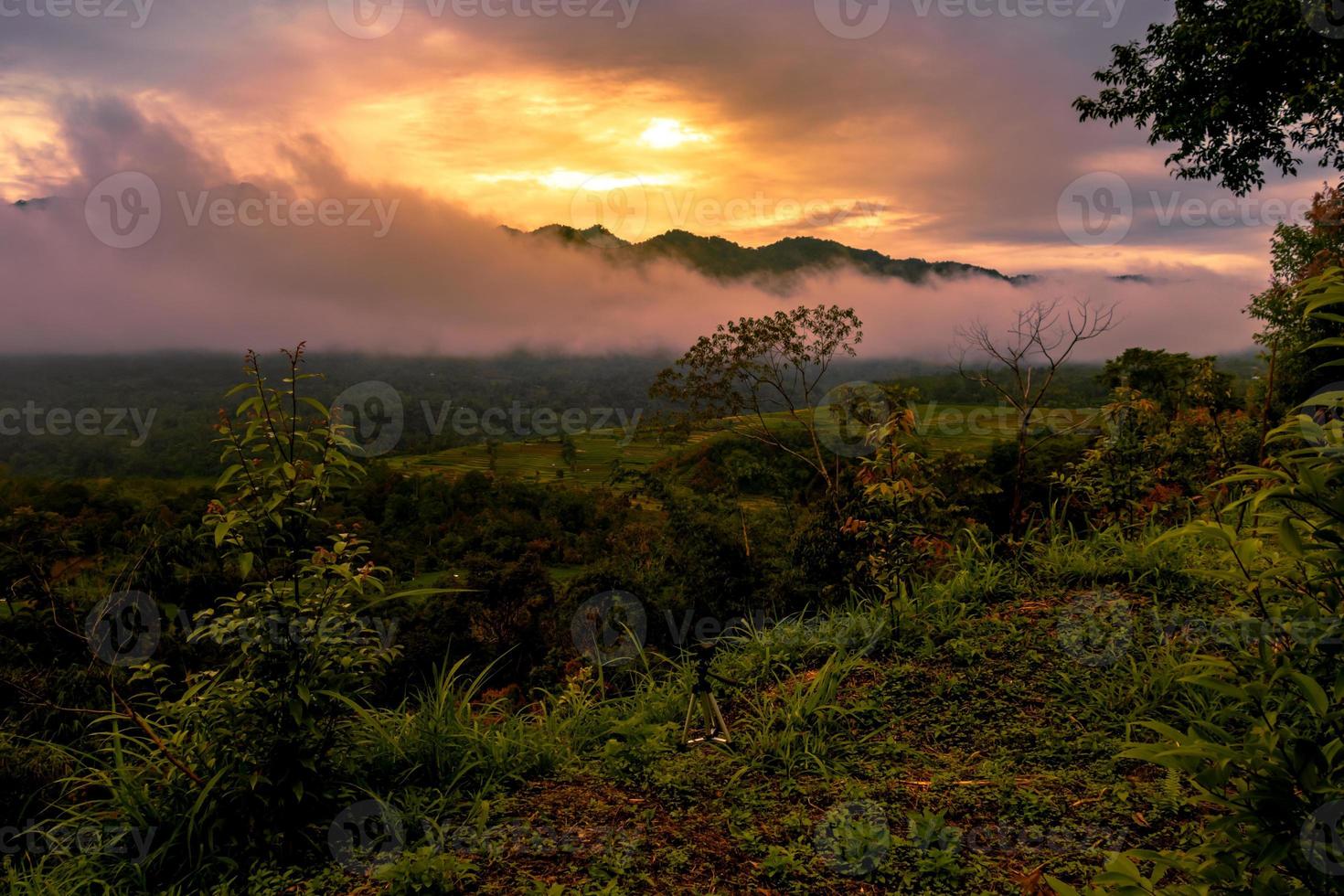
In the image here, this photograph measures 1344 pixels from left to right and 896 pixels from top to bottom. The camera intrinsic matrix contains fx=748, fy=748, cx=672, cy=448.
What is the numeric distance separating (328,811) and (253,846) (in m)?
0.31

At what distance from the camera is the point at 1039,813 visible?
337cm

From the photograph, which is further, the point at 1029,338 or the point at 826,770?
the point at 1029,338

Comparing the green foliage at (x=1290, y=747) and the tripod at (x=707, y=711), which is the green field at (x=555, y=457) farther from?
the green foliage at (x=1290, y=747)

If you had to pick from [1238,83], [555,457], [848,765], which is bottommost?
[555,457]

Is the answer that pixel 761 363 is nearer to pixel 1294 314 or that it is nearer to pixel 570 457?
pixel 1294 314

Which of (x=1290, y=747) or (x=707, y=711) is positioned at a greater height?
(x=1290, y=747)

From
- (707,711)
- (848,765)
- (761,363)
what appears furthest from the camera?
(761,363)

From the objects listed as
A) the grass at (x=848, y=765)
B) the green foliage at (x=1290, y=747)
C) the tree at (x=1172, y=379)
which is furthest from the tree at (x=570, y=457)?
the green foliage at (x=1290, y=747)

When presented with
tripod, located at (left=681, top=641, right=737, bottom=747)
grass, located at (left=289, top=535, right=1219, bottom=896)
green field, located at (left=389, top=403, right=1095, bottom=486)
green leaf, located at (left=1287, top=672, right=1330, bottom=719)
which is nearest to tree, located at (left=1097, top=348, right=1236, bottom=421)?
grass, located at (left=289, top=535, right=1219, bottom=896)

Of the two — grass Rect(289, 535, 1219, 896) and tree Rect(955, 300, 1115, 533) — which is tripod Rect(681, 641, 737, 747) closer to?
grass Rect(289, 535, 1219, 896)

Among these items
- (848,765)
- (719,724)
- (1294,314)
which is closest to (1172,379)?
(1294,314)

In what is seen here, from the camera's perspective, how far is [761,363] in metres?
12.8

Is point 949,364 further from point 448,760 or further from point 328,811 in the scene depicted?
point 328,811

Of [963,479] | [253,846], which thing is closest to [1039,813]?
[253,846]
